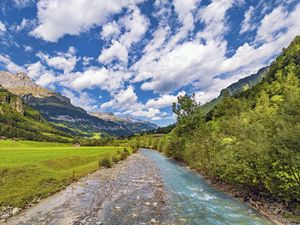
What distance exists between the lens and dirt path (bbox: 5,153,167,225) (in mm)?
20891

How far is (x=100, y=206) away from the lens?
2536 cm

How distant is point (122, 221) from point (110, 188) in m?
14.1

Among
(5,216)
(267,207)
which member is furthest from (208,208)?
(5,216)

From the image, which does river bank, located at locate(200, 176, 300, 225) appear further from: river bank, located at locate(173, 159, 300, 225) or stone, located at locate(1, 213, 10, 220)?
stone, located at locate(1, 213, 10, 220)

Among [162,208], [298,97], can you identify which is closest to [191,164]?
[162,208]

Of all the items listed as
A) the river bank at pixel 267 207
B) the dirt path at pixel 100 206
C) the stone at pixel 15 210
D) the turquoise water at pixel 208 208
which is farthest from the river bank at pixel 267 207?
the stone at pixel 15 210

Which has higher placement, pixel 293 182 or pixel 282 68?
pixel 282 68

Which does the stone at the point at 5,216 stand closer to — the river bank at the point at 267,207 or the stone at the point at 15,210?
the stone at the point at 15,210

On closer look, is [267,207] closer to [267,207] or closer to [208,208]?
[267,207]

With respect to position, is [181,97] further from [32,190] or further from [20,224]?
[20,224]

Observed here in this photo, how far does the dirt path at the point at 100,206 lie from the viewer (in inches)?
822

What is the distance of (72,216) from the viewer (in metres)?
22.0

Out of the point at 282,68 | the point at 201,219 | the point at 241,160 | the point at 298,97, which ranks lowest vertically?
the point at 201,219

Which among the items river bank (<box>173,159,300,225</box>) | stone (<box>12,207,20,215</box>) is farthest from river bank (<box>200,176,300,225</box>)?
stone (<box>12,207,20,215</box>)
